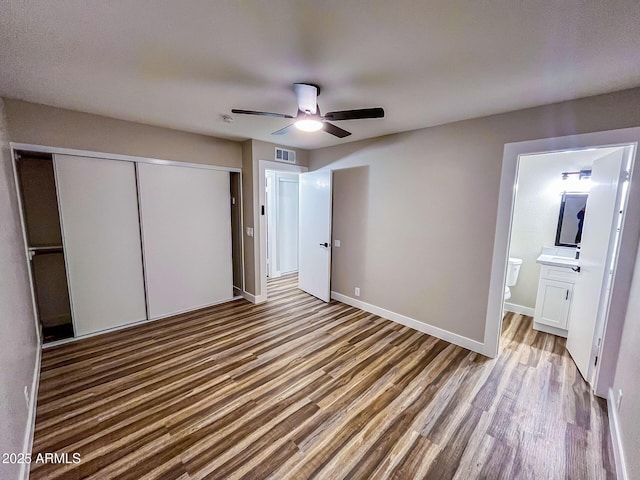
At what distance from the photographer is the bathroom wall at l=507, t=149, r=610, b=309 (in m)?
3.35

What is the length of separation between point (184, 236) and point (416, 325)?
3.37 m

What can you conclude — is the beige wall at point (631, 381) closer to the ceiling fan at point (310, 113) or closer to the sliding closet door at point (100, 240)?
the ceiling fan at point (310, 113)

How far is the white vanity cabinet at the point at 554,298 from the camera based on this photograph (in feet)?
10.0

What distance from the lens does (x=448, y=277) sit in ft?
9.61

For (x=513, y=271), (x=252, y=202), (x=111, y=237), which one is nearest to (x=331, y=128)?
(x=252, y=202)

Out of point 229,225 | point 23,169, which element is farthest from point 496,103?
point 23,169

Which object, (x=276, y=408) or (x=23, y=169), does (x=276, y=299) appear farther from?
(x=23, y=169)

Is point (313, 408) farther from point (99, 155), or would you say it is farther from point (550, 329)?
point (99, 155)

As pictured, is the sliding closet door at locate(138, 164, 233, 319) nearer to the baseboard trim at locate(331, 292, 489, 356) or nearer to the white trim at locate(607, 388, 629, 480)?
the baseboard trim at locate(331, 292, 489, 356)

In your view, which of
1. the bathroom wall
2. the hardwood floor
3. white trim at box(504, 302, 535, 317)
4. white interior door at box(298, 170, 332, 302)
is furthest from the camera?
white interior door at box(298, 170, 332, 302)

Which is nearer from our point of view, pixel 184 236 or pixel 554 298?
pixel 554 298

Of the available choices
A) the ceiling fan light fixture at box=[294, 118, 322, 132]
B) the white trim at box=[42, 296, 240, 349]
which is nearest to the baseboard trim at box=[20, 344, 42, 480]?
the white trim at box=[42, 296, 240, 349]

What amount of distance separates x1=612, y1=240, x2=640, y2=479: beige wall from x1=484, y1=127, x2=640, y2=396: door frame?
0.07m

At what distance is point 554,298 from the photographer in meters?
3.14
